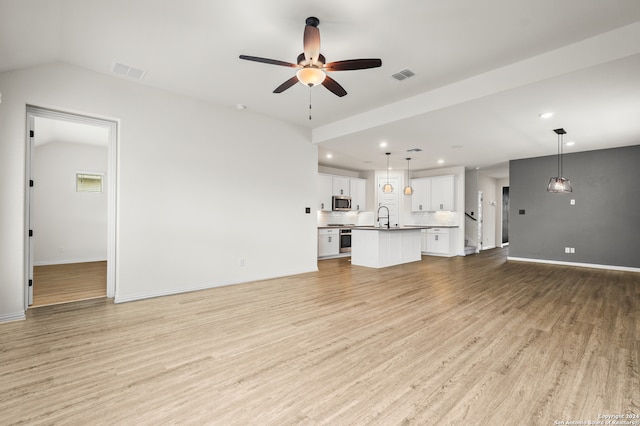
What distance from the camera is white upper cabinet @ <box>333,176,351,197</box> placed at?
350 inches

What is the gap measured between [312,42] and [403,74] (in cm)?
170

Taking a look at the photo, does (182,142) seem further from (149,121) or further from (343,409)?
(343,409)

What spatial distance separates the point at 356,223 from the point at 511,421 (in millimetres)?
8232

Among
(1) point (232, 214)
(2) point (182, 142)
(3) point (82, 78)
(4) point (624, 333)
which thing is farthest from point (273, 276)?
(4) point (624, 333)

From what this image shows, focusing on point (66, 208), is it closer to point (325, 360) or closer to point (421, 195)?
point (325, 360)

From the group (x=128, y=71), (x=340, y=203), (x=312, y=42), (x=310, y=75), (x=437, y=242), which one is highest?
(x=128, y=71)

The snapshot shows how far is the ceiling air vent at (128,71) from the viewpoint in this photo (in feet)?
12.0

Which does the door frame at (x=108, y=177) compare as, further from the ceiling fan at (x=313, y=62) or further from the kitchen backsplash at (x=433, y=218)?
the kitchen backsplash at (x=433, y=218)

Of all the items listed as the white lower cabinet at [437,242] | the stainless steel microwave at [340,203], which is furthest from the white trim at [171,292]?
the white lower cabinet at [437,242]

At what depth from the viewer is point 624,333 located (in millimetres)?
2977

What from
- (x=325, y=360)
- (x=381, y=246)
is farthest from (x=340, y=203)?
(x=325, y=360)

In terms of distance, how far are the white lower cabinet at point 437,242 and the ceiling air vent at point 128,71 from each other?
8.44 m

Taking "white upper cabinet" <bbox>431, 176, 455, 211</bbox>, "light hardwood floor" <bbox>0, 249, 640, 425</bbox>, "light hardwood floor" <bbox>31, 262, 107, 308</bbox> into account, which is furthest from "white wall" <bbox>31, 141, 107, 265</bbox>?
"white upper cabinet" <bbox>431, 176, 455, 211</bbox>

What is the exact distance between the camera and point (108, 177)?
3.97 metres
